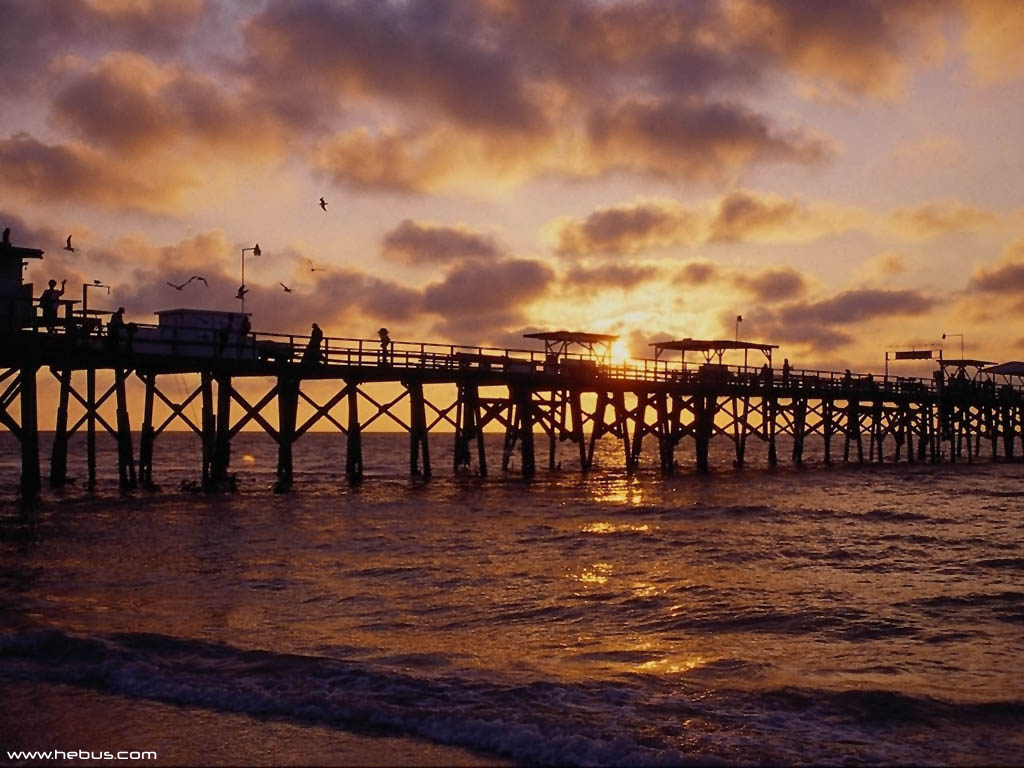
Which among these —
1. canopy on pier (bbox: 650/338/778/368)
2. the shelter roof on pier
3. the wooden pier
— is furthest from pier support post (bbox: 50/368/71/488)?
the shelter roof on pier

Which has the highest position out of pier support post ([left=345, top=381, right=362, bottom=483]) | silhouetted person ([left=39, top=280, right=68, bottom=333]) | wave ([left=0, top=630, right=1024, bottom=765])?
silhouetted person ([left=39, top=280, right=68, bottom=333])

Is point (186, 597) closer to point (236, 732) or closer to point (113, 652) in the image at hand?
point (113, 652)

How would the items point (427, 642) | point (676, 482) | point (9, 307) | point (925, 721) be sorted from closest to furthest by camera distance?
1. point (925, 721)
2. point (427, 642)
3. point (9, 307)
4. point (676, 482)

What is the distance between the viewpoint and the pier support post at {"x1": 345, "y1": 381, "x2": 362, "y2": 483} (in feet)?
107

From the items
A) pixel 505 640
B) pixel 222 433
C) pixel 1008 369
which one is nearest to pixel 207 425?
pixel 222 433

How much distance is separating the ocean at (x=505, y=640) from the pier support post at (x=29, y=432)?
1.01 metres

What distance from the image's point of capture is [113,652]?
437 inches

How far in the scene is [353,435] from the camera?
1345 inches

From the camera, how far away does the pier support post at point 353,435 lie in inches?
1289

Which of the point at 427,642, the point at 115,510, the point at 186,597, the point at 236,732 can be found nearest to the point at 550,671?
the point at 427,642

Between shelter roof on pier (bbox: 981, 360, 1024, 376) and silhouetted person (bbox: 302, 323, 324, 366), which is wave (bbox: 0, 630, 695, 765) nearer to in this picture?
silhouetted person (bbox: 302, 323, 324, 366)

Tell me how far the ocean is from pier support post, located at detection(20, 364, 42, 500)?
1005mm

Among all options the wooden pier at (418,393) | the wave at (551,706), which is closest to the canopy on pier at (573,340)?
the wooden pier at (418,393)

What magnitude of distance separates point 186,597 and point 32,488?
1367 cm
